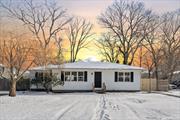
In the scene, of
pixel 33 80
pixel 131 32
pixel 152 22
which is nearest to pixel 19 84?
pixel 33 80

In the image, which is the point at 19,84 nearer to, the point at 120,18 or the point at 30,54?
the point at 30,54

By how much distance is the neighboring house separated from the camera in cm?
4566

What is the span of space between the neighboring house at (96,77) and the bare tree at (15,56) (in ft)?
30.2

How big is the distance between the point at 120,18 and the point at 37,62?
28.2m

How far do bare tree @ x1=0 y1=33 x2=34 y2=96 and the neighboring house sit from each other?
9.21 meters

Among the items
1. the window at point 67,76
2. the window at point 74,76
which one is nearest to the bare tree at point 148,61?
the window at point 74,76

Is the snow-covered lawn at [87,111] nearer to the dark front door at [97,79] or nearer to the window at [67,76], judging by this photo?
the window at [67,76]

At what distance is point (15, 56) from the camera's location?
34.9 meters

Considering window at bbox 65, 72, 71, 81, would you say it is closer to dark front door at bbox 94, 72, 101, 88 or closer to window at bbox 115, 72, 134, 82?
dark front door at bbox 94, 72, 101, 88

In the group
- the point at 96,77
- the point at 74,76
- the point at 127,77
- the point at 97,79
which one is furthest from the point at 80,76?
the point at 127,77

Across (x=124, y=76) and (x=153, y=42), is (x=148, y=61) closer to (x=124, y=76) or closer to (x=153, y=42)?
(x=153, y=42)

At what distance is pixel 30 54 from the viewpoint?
36.7 metres

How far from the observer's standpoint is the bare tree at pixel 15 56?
114 feet

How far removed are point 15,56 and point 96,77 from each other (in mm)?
13737
